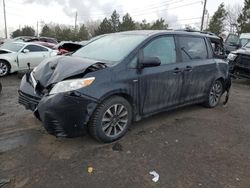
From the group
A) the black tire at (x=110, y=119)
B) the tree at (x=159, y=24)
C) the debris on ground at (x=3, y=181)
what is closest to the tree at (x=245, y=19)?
the tree at (x=159, y=24)

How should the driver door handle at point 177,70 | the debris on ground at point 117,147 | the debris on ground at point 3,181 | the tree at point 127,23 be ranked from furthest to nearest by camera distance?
the tree at point 127,23 < the driver door handle at point 177,70 < the debris on ground at point 117,147 < the debris on ground at point 3,181

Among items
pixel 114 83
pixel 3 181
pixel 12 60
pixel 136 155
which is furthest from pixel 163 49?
pixel 12 60

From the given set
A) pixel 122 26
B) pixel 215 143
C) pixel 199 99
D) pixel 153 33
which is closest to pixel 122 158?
pixel 215 143

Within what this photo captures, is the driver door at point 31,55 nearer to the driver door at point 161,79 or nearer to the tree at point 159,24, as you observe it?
the driver door at point 161,79

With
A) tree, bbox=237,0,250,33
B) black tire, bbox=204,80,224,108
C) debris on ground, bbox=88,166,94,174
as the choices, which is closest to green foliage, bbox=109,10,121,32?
tree, bbox=237,0,250,33

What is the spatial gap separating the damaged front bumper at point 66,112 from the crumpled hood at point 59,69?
0.97ft

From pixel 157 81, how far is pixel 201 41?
6.14 ft

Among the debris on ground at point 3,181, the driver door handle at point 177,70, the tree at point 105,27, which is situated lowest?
the debris on ground at point 3,181

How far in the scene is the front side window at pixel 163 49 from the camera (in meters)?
4.43

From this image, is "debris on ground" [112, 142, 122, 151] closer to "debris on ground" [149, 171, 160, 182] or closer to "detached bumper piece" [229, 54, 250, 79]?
"debris on ground" [149, 171, 160, 182]

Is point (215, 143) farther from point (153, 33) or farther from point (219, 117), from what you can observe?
point (153, 33)

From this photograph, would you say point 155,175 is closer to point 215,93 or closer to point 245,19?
point 215,93

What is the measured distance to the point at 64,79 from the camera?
12.0 feet

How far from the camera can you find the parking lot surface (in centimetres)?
312
